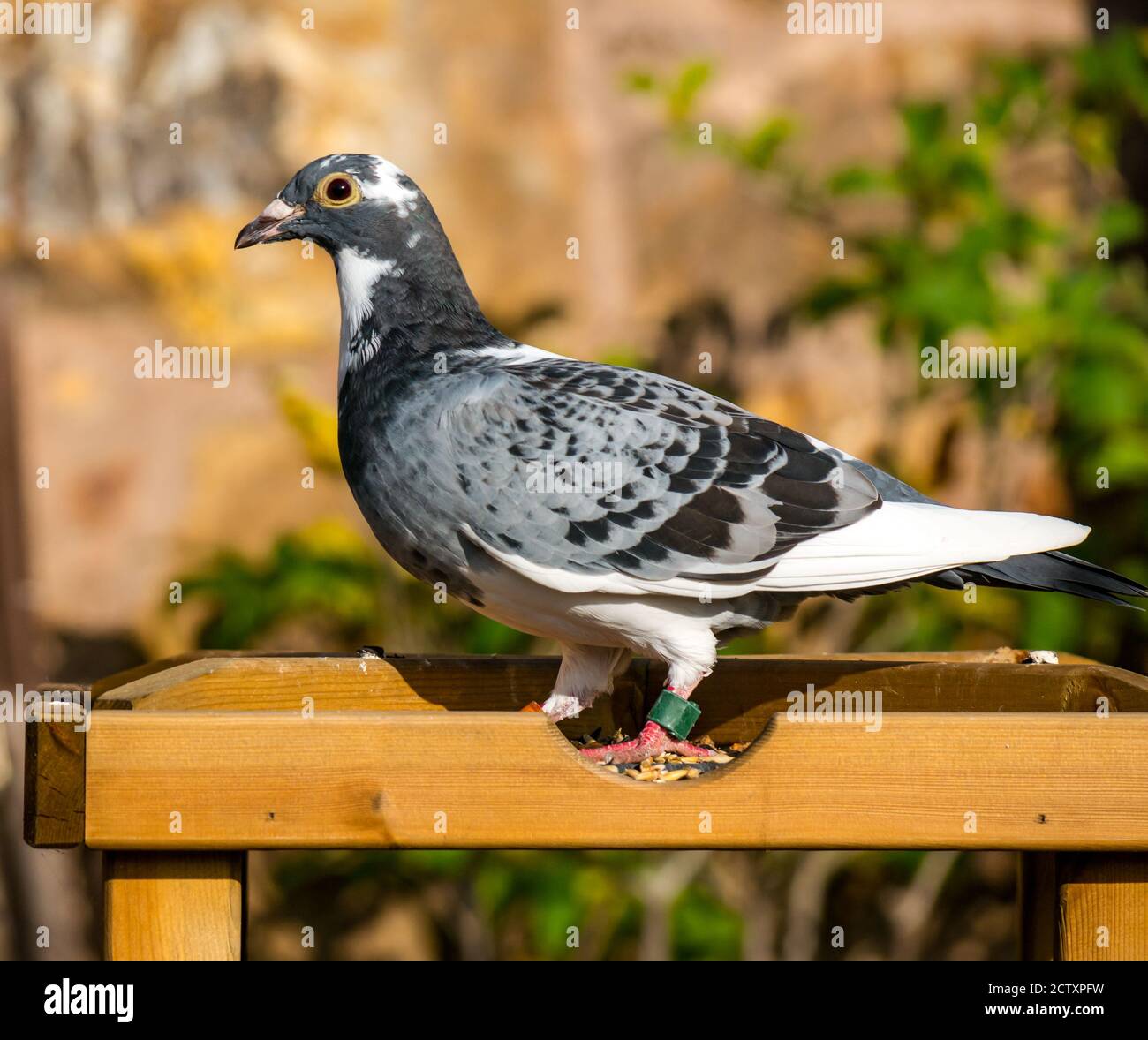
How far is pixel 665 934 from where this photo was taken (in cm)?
452

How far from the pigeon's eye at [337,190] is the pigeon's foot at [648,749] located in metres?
1.22

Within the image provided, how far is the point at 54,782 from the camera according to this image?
215 centimetres

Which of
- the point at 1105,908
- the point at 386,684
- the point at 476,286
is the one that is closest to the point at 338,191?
the point at 386,684

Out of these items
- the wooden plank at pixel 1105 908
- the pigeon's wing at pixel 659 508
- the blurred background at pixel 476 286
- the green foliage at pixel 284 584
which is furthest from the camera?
the blurred background at pixel 476 286

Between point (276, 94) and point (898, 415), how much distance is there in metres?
2.61

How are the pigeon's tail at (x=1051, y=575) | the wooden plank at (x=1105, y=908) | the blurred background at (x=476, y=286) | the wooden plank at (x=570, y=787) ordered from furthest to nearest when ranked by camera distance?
the blurred background at (x=476, y=286) → the pigeon's tail at (x=1051, y=575) → the wooden plank at (x=1105, y=908) → the wooden plank at (x=570, y=787)

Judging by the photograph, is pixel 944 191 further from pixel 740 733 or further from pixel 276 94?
pixel 276 94

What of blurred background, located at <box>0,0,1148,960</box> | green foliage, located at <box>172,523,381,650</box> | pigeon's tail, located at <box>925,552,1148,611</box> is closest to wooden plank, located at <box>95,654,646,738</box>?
pigeon's tail, located at <box>925,552,1148,611</box>

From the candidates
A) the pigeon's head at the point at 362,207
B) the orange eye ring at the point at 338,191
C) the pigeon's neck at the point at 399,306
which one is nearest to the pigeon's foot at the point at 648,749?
the pigeon's neck at the point at 399,306

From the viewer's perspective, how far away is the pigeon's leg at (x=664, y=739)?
2580mm

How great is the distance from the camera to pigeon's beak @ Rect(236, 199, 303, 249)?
289cm

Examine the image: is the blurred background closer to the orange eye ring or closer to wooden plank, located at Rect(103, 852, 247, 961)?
the orange eye ring

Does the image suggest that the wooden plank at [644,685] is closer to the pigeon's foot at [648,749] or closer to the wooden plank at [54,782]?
the pigeon's foot at [648,749]

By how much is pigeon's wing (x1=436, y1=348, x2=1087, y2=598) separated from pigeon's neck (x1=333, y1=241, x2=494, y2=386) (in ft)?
0.59
